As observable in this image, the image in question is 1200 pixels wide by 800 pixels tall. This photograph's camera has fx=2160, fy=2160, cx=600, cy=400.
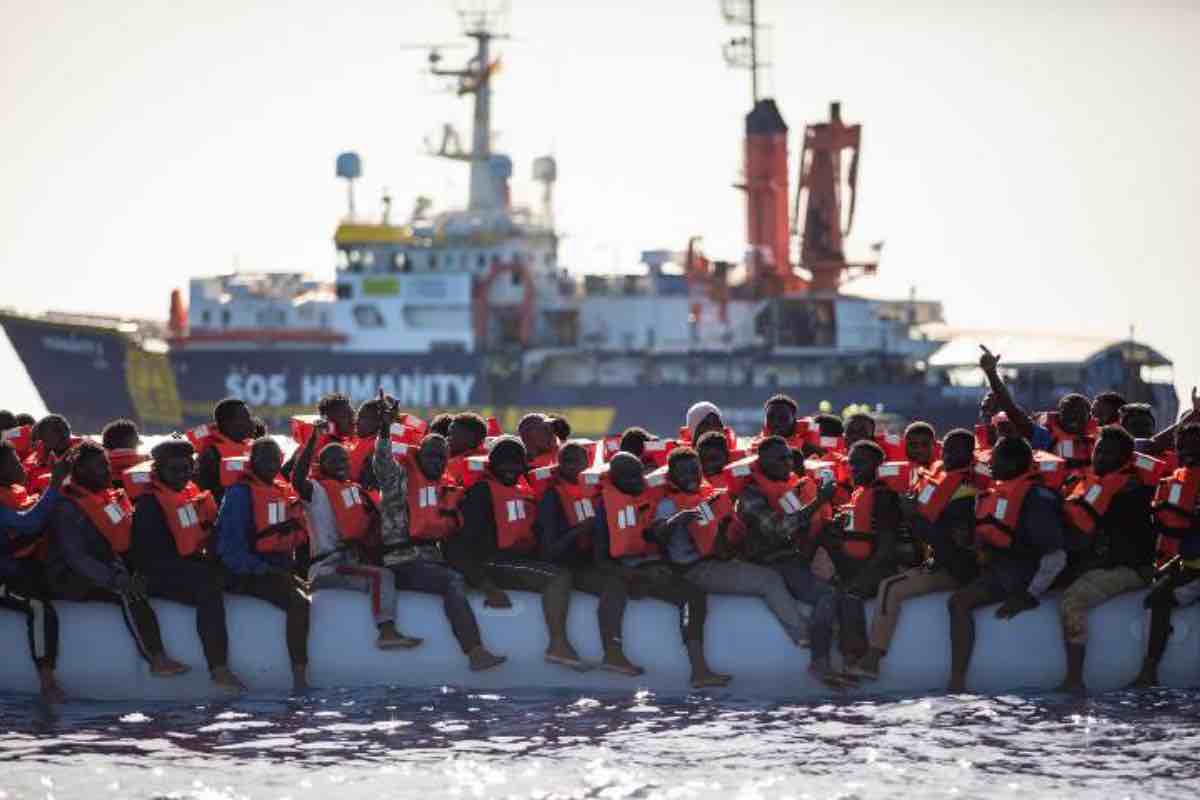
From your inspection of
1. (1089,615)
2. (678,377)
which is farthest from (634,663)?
A: (678,377)

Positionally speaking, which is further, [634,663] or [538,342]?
[538,342]

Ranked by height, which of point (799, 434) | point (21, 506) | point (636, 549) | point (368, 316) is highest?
point (368, 316)

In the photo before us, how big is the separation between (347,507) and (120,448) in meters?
1.96

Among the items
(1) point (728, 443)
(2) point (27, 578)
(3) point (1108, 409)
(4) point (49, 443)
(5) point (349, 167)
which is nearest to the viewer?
(2) point (27, 578)

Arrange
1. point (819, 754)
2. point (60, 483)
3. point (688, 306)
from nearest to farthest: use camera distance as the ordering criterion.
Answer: point (819, 754) < point (60, 483) < point (688, 306)

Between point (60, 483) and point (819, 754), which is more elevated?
point (60, 483)

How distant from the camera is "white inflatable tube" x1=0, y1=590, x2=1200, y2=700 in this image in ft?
52.2

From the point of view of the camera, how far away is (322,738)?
14812mm

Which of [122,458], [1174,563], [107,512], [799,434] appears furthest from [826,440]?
[107,512]

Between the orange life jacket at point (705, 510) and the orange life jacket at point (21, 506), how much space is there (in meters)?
4.63

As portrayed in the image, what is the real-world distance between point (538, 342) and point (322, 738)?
204ft

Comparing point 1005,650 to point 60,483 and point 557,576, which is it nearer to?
point 557,576

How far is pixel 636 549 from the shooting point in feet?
52.7

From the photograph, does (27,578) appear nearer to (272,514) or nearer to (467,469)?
(272,514)
